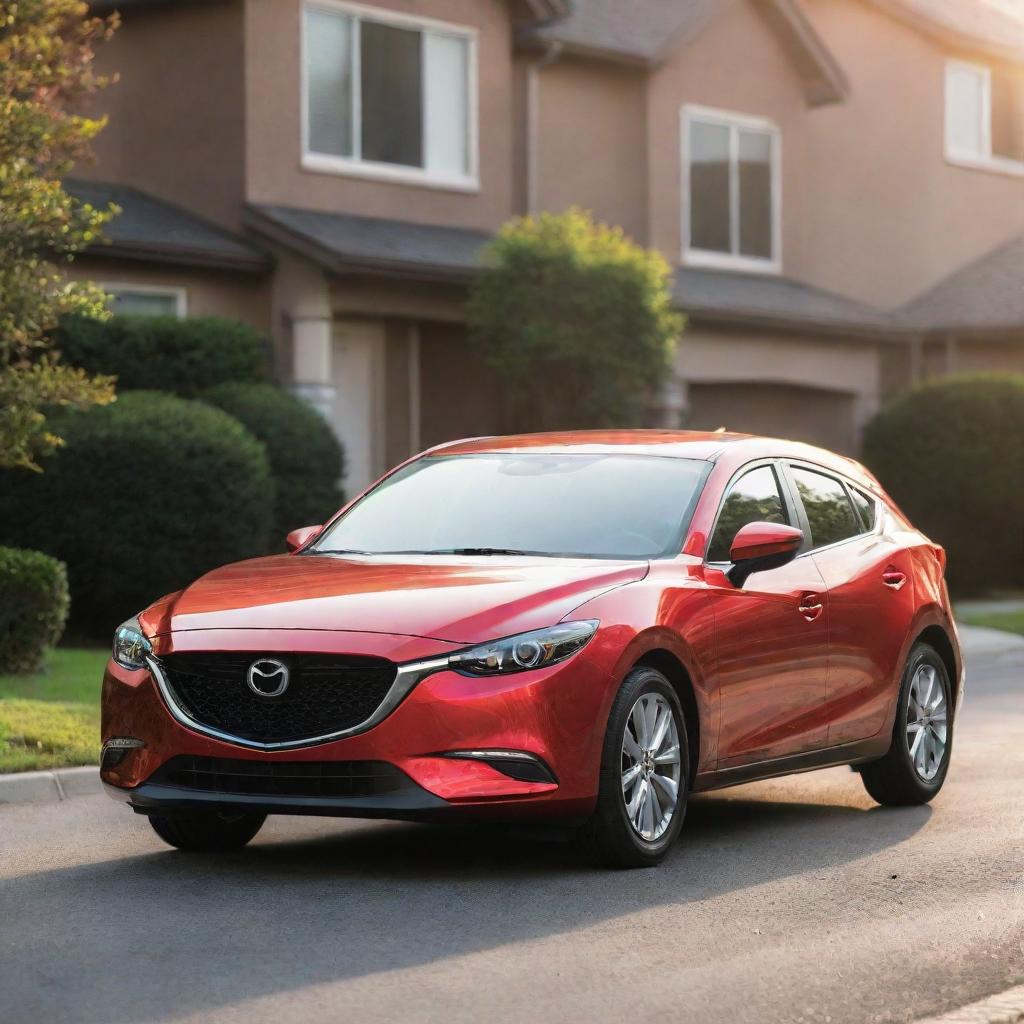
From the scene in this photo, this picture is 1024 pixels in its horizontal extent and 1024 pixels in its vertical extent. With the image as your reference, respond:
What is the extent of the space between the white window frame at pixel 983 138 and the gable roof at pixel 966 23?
Result: 1.23ft

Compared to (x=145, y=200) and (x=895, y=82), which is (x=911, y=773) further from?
(x=895, y=82)

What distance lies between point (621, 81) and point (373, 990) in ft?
Result: 71.6

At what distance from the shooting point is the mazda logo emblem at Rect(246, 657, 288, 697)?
7316 mm

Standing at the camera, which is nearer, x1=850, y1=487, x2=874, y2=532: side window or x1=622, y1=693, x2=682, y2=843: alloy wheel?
x1=622, y1=693, x2=682, y2=843: alloy wheel

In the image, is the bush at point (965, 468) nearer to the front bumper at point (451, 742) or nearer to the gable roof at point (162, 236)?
the gable roof at point (162, 236)

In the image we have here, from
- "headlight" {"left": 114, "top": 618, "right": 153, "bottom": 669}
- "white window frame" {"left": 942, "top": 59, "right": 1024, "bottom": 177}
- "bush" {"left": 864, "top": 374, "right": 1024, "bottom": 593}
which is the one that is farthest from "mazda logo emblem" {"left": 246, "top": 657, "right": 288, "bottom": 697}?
"white window frame" {"left": 942, "top": 59, "right": 1024, "bottom": 177}

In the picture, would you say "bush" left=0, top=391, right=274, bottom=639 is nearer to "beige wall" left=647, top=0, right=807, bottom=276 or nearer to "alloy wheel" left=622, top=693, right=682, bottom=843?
"alloy wheel" left=622, top=693, right=682, bottom=843

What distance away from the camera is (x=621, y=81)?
26.5 metres

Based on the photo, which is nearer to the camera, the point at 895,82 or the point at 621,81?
the point at 621,81

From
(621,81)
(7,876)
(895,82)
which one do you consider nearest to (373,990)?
(7,876)

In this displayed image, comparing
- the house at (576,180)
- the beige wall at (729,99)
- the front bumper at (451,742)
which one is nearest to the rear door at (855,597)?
the front bumper at (451,742)

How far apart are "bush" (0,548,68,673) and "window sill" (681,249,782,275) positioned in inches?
577

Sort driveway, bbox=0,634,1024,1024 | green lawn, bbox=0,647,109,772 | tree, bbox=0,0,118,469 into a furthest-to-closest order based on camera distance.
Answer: tree, bbox=0,0,118,469 → green lawn, bbox=0,647,109,772 → driveway, bbox=0,634,1024,1024

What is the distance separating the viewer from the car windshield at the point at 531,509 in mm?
8391
